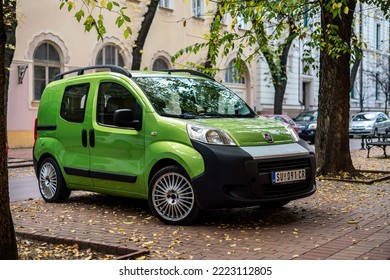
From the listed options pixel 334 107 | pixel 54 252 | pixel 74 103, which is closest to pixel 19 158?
pixel 334 107

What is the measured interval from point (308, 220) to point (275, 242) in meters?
1.46

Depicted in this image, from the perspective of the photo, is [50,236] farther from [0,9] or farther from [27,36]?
[27,36]

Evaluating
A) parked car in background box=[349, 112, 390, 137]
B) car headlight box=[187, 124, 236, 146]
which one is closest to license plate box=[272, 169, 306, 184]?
car headlight box=[187, 124, 236, 146]

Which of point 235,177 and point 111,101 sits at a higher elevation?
point 111,101

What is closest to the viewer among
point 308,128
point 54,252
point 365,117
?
point 54,252

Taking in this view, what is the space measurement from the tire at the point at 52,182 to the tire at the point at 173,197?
2224mm

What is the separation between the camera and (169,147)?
291 inches

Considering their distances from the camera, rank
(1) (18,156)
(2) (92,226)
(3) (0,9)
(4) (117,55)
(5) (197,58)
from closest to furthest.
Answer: (3) (0,9)
(2) (92,226)
(1) (18,156)
(4) (117,55)
(5) (197,58)

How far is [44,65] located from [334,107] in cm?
1648

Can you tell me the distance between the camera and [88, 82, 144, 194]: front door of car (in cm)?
788

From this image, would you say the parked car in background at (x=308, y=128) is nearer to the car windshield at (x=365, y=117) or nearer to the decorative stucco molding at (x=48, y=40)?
the car windshield at (x=365, y=117)

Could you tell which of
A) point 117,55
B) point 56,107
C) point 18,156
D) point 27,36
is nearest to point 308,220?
point 56,107

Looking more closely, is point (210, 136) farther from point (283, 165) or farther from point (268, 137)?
point (283, 165)

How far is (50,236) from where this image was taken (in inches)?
257
